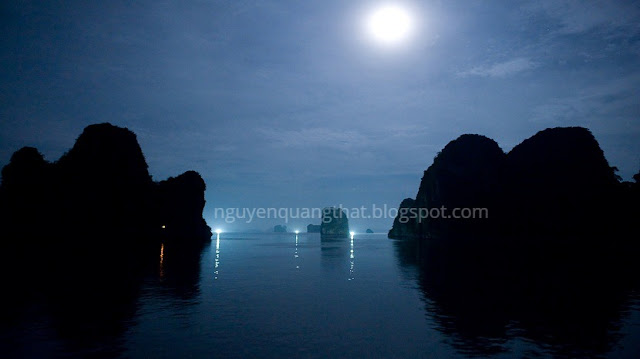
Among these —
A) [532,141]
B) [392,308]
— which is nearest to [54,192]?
[392,308]

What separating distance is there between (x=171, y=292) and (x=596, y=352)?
2279 centimetres

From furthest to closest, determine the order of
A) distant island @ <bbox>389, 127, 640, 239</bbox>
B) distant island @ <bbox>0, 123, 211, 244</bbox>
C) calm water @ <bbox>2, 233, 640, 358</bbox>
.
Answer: distant island @ <bbox>389, 127, 640, 239</bbox>
distant island @ <bbox>0, 123, 211, 244</bbox>
calm water @ <bbox>2, 233, 640, 358</bbox>

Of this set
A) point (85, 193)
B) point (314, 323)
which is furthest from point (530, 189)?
point (85, 193)

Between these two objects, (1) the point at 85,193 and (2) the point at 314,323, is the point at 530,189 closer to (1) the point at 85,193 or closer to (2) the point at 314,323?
(2) the point at 314,323

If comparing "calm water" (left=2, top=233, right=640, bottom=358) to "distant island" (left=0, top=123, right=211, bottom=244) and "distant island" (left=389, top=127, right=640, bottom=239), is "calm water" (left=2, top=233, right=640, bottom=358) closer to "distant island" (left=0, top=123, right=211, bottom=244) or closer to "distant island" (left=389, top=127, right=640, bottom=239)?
"distant island" (left=0, top=123, right=211, bottom=244)

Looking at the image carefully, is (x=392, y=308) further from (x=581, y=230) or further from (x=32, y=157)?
(x=32, y=157)

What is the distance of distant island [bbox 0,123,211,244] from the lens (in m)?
72.2

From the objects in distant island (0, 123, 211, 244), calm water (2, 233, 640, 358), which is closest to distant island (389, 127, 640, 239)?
calm water (2, 233, 640, 358)

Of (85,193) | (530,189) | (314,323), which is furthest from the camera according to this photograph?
(530,189)

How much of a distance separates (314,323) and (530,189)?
101m

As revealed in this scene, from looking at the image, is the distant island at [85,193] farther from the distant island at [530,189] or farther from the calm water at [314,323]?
the distant island at [530,189]

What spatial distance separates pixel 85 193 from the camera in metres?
83.1

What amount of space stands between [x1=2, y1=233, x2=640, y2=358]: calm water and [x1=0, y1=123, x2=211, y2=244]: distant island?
220 ft

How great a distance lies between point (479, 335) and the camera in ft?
44.5
